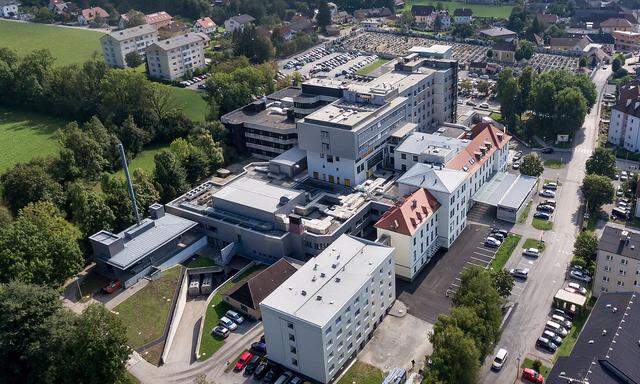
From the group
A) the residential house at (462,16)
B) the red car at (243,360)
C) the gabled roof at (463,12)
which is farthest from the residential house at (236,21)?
the red car at (243,360)

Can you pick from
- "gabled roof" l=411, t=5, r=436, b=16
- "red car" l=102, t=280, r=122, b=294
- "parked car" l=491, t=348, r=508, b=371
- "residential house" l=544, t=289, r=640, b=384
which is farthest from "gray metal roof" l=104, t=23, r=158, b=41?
"residential house" l=544, t=289, r=640, b=384

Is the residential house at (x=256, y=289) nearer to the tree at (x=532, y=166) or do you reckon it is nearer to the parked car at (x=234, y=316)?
the parked car at (x=234, y=316)

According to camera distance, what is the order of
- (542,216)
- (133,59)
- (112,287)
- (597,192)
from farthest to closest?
1. (133,59)
2. (542,216)
3. (597,192)
4. (112,287)

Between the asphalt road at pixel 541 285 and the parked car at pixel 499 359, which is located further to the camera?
the asphalt road at pixel 541 285

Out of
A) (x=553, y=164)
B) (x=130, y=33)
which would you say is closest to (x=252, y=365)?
(x=553, y=164)

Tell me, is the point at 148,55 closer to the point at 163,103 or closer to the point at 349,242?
the point at 163,103

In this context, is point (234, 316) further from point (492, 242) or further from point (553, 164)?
point (553, 164)

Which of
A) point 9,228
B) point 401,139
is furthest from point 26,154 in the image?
point 401,139
